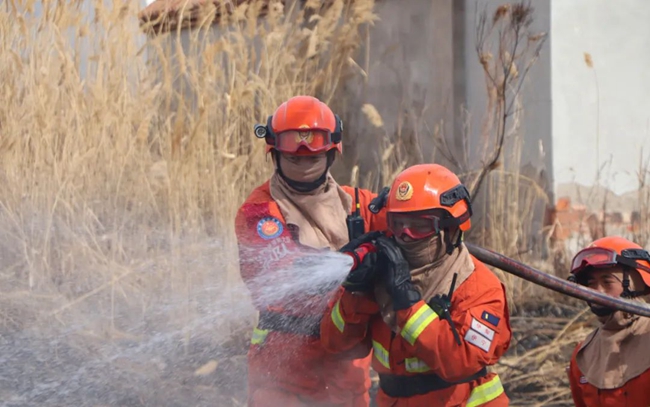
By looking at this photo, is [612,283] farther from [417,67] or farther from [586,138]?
[417,67]

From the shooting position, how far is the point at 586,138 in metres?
7.10

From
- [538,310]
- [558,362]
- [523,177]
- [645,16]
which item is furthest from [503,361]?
[645,16]

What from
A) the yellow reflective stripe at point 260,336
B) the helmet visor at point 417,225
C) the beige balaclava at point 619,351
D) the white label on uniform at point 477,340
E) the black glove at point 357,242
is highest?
the helmet visor at point 417,225

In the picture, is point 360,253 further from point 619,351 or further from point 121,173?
point 121,173

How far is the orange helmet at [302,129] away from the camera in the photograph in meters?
3.68

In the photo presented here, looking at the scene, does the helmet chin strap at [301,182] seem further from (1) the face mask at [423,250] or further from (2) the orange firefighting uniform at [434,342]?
(1) the face mask at [423,250]

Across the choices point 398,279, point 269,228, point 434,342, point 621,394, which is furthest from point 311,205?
point 621,394

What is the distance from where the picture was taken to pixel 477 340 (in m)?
2.95

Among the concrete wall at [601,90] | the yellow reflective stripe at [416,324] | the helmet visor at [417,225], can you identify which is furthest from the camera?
the concrete wall at [601,90]

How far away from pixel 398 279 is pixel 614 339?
1.21 m

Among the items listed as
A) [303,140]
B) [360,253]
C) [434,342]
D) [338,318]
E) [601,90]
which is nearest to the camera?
[434,342]

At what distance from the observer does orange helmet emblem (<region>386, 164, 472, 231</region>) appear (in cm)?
306

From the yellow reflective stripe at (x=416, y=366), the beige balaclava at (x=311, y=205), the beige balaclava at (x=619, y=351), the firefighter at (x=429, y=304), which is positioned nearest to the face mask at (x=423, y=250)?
the firefighter at (x=429, y=304)

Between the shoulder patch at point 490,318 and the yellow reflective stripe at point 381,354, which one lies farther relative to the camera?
the yellow reflective stripe at point 381,354
